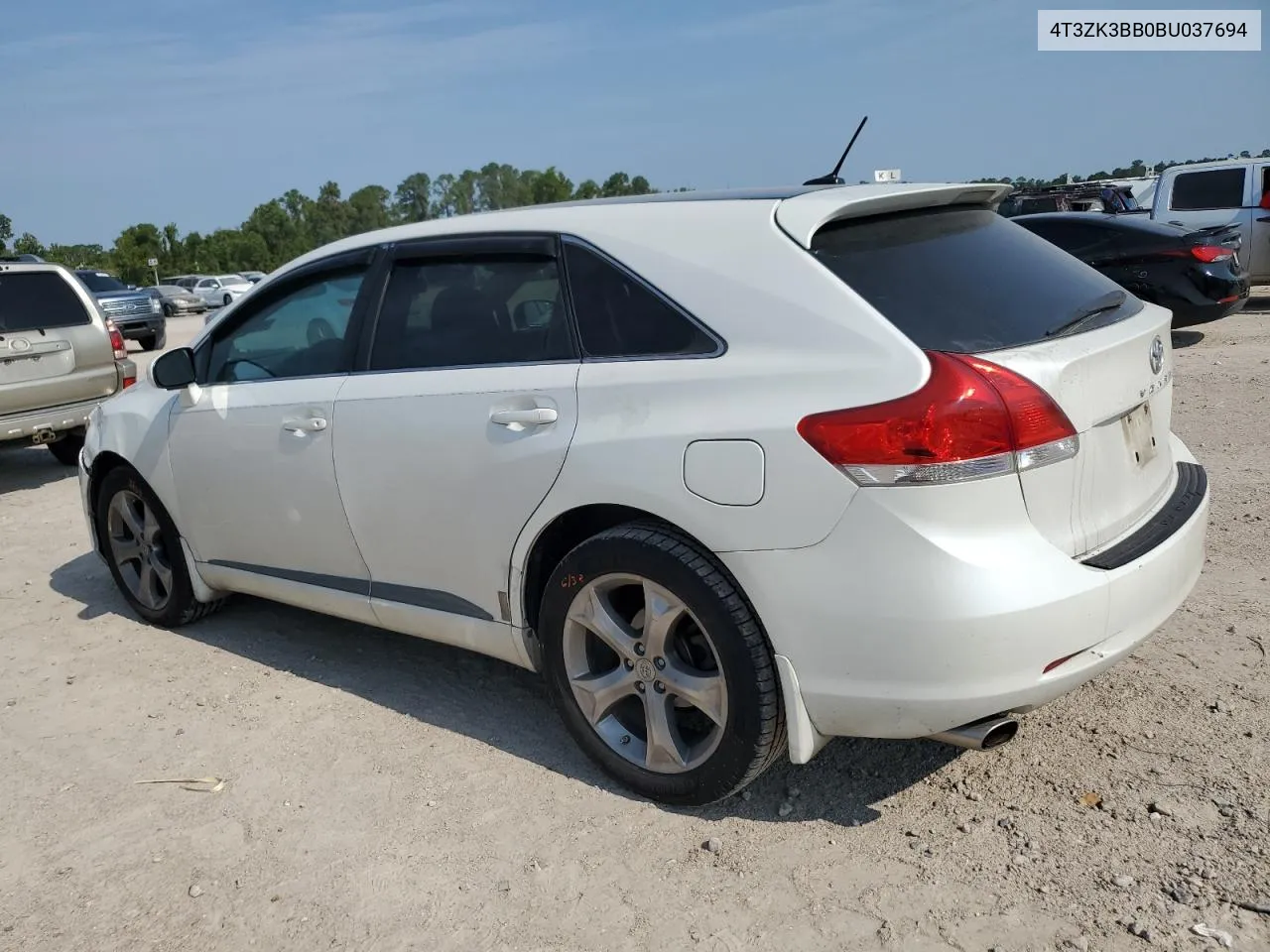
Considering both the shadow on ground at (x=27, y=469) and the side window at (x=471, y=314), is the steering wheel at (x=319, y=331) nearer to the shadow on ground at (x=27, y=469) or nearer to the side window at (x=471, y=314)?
the side window at (x=471, y=314)

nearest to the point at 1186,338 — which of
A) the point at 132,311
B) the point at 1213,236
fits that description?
the point at 1213,236

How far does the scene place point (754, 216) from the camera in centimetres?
303

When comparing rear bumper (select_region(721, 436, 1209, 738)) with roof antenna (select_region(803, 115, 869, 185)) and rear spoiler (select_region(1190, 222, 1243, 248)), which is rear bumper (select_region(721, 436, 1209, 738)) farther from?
rear spoiler (select_region(1190, 222, 1243, 248))

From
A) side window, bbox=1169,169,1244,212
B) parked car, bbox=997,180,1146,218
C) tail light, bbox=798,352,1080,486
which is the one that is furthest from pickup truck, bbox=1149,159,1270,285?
tail light, bbox=798,352,1080,486

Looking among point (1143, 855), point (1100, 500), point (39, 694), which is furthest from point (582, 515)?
point (39, 694)

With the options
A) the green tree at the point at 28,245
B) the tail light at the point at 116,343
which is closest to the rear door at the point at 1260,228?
the tail light at the point at 116,343

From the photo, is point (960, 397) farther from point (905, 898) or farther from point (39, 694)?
point (39, 694)

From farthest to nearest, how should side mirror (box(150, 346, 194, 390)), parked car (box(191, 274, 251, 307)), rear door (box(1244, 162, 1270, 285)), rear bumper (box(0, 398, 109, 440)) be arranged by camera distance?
1. parked car (box(191, 274, 251, 307))
2. rear door (box(1244, 162, 1270, 285))
3. rear bumper (box(0, 398, 109, 440))
4. side mirror (box(150, 346, 194, 390))

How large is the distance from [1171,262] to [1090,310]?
9.26 m

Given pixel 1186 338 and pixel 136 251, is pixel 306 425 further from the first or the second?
pixel 136 251

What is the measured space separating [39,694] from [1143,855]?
3.98 metres

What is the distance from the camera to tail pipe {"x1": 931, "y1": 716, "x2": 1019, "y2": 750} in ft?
9.02

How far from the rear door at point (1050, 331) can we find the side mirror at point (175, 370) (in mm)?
2792

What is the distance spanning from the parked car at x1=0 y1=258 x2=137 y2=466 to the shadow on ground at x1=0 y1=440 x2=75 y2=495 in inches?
10.4
